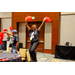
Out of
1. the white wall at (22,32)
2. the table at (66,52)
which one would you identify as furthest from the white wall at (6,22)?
the table at (66,52)

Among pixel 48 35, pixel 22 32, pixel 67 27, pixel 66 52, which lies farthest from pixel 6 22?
pixel 66 52

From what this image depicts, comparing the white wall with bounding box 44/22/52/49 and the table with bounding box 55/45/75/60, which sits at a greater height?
the white wall with bounding box 44/22/52/49

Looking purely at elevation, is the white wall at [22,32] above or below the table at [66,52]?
above

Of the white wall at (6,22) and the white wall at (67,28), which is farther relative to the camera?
the white wall at (6,22)

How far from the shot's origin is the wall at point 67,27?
7.18 meters

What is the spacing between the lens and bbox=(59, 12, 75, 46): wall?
23.6 feet

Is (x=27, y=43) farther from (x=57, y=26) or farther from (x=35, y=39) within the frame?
(x=35, y=39)

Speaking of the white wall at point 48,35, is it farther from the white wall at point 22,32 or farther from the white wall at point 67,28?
the white wall at point 22,32

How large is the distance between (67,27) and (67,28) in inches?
2.5

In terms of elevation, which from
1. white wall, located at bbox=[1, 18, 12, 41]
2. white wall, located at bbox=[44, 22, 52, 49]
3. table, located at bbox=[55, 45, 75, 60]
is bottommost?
table, located at bbox=[55, 45, 75, 60]

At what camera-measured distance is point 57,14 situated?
7.34 metres

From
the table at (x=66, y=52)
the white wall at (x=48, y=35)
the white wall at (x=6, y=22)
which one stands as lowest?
the table at (x=66, y=52)

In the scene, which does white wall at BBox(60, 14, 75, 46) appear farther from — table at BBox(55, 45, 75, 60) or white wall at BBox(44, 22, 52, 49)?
table at BBox(55, 45, 75, 60)

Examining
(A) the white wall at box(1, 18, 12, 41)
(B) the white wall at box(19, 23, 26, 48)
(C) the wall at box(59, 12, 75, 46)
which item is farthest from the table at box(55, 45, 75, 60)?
(A) the white wall at box(1, 18, 12, 41)
